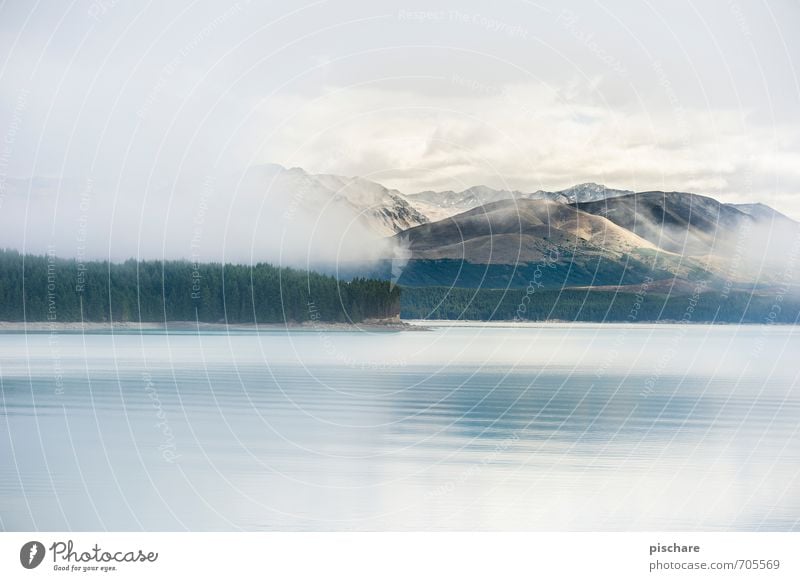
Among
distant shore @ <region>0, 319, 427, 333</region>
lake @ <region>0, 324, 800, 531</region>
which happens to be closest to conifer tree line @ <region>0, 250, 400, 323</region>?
distant shore @ <region>0, 319, 427, 333</region>

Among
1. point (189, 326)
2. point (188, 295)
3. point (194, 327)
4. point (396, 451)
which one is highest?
point (188, 295)

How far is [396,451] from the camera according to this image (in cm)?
2261

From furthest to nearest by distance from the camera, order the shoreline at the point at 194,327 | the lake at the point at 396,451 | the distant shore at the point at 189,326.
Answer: the distant shore at the point at 189,326 < the shoreline at the point at 194,327 < the lake at the point at 396,451

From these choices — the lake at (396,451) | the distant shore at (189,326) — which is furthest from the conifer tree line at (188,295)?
the lake at (396,451)

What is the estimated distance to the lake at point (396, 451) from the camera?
1753 centimetres

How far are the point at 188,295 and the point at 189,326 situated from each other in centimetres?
263

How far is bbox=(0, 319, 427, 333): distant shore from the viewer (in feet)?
322

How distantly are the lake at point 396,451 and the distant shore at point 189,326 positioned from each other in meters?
56.7

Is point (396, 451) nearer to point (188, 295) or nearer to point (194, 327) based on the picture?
point (194, 327)

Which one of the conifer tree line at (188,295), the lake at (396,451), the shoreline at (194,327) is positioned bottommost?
the lake at (396,451)

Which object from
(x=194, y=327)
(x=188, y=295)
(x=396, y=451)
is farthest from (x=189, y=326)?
(x=396, y=451)

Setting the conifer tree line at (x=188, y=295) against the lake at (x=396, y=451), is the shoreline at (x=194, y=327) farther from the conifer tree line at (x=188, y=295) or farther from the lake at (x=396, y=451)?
the lake at (x=396, y=451)

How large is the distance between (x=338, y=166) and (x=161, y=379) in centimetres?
6713

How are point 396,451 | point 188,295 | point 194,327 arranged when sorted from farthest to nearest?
point 188,295 → point 194,327 → point 396,451
